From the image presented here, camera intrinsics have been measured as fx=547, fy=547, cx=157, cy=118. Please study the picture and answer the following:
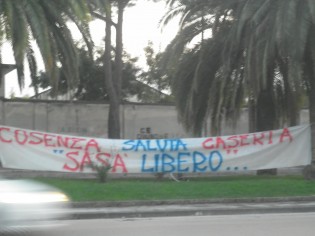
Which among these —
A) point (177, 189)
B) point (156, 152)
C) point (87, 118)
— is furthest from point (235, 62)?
point (87, 118)

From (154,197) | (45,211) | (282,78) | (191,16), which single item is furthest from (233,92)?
(45,211)

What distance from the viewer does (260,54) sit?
15.0 metres

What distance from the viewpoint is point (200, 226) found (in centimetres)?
994

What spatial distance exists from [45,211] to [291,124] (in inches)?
508

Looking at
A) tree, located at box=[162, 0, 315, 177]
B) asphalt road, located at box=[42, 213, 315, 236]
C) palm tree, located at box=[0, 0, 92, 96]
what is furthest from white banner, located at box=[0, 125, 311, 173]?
asphalt road, located at box=[42, 213, 315, 236]

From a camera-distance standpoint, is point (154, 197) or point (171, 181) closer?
point (154, 197)

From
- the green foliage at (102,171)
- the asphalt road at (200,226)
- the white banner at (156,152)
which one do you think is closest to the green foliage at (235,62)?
the white banner at (156,152)

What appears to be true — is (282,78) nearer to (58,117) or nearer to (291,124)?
(291,124)

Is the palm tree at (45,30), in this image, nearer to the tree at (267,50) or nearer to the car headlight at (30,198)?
the tree at (267,50)

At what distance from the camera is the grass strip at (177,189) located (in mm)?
13367

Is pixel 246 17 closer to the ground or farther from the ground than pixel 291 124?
farther from the ground

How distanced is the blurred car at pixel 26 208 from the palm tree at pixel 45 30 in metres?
6.81

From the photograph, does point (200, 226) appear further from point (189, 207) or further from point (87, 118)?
point (87, 118)

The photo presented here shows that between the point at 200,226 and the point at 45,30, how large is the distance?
22.9 feet
